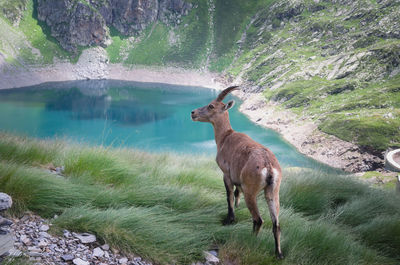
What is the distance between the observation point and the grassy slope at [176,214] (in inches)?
156

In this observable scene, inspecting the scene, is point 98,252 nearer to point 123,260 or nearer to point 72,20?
point 123,260

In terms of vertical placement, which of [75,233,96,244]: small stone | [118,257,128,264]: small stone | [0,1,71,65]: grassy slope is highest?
[0,1,71,65]: grassy slope

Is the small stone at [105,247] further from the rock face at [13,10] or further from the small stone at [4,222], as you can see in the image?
the rock face at [13,10]

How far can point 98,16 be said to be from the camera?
4126 inches

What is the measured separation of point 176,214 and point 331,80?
187ft

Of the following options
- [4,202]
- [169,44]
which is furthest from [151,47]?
[4,202]

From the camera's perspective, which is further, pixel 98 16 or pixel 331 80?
pixel 98 16

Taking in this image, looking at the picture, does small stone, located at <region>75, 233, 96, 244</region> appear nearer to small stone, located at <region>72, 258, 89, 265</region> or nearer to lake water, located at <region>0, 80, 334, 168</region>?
small stone, located at <region>72, 258, 89, 265</region>

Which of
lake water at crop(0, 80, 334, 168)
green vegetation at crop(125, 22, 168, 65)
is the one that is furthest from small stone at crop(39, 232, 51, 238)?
green vegetation at crop(125, 22, 168, 65)

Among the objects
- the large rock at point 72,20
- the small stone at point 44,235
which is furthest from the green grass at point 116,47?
the small stone at point 44,235

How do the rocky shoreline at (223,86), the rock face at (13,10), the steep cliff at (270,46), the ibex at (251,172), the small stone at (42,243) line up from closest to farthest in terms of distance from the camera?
the small stone at (42,243) → the ibex at (251,172) → the rocky shoreline at (223,86) → the steep cliff at (270,46) → the rock face at (13,10)

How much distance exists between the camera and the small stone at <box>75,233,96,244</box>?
3740mm

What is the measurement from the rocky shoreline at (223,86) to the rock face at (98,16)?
6.22 meters

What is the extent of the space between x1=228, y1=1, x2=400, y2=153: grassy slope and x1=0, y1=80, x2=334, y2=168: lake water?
8.04 m
